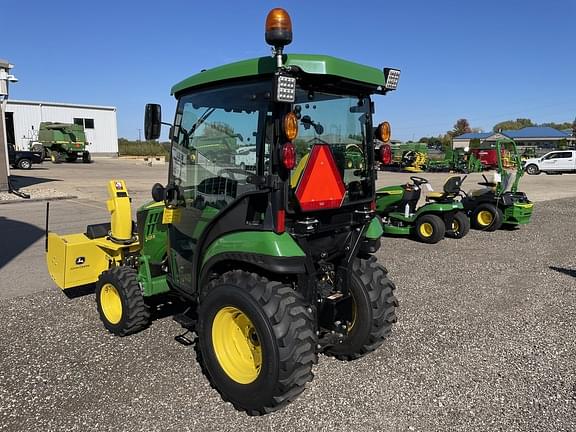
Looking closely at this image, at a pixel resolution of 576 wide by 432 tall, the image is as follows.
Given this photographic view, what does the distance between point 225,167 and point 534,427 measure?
2661 millimetres

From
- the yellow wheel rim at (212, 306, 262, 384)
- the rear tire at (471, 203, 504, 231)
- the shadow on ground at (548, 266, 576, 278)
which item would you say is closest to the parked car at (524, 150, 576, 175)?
the rear tire at (471, 203, 504, 231)

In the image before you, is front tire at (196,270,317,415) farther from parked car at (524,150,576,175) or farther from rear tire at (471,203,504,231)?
parked car at (524,150,576,175)

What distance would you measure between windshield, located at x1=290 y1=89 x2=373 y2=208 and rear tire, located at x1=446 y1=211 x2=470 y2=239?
6.19 m

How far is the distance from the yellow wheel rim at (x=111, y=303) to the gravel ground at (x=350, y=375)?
0.17m

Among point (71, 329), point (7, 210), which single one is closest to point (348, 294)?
point (71, 329)

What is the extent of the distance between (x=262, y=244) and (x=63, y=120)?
131 feet

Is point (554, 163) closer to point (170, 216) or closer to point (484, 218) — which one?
point (484, 218)

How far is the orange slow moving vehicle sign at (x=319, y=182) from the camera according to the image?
292 centimetres

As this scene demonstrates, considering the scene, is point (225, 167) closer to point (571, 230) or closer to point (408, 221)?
point (408, 221)

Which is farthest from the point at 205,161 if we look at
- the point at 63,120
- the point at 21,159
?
the point at 63,120

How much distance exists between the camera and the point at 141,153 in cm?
4612

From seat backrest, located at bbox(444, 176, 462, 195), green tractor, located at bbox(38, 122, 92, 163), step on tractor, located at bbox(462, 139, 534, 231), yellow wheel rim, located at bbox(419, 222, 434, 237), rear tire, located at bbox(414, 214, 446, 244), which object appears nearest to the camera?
rear tire, located at bbox(414, 214, 446, 244)

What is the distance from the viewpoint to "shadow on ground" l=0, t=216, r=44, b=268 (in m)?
6.97

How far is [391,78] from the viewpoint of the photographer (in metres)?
3.20
